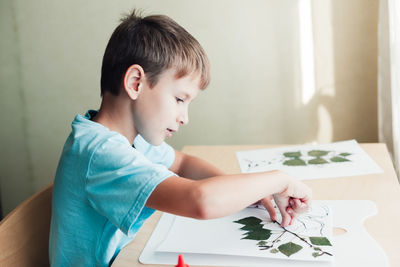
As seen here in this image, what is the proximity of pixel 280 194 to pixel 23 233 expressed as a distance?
0.51 m

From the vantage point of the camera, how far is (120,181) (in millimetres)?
719

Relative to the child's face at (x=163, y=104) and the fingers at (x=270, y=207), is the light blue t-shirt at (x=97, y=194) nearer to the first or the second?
the child's face at (x=163, y=104)

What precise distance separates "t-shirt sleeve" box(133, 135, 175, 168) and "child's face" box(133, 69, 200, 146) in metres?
0.19

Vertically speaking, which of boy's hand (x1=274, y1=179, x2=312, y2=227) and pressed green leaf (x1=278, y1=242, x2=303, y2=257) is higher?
boy's hand (x1=274, y1=179, x2=312, y2=227)

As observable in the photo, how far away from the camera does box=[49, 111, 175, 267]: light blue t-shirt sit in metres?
0.71

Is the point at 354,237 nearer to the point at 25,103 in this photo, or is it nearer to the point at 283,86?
the point at 283,86

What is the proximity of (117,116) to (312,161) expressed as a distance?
1.93 ft

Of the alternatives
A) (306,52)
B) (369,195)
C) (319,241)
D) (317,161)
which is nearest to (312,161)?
(317,161)

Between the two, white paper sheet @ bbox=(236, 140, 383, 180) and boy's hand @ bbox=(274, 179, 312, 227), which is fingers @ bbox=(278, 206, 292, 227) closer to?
boy's hand @ bbox=(274, 179, 312, 227)

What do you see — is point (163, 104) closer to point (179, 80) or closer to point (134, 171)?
point (179, 80)

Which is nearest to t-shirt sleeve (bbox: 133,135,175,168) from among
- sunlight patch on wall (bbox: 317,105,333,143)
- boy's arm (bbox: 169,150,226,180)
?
boy's arm (bbox: 169,150,226,180)

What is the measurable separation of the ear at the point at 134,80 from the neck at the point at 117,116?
0.05 metres

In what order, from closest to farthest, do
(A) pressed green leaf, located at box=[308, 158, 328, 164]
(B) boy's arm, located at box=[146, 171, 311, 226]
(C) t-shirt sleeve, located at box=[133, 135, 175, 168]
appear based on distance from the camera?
(B) boy's arm, located at box=[146, 171, 311, 226], (C) t-shirt sleeve, located at box=[133, 135, 175, 168], (A) pressed green leaf, located at box=[308, 158, 328, 164]

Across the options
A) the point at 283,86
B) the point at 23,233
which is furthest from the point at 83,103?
the point at 23,233
